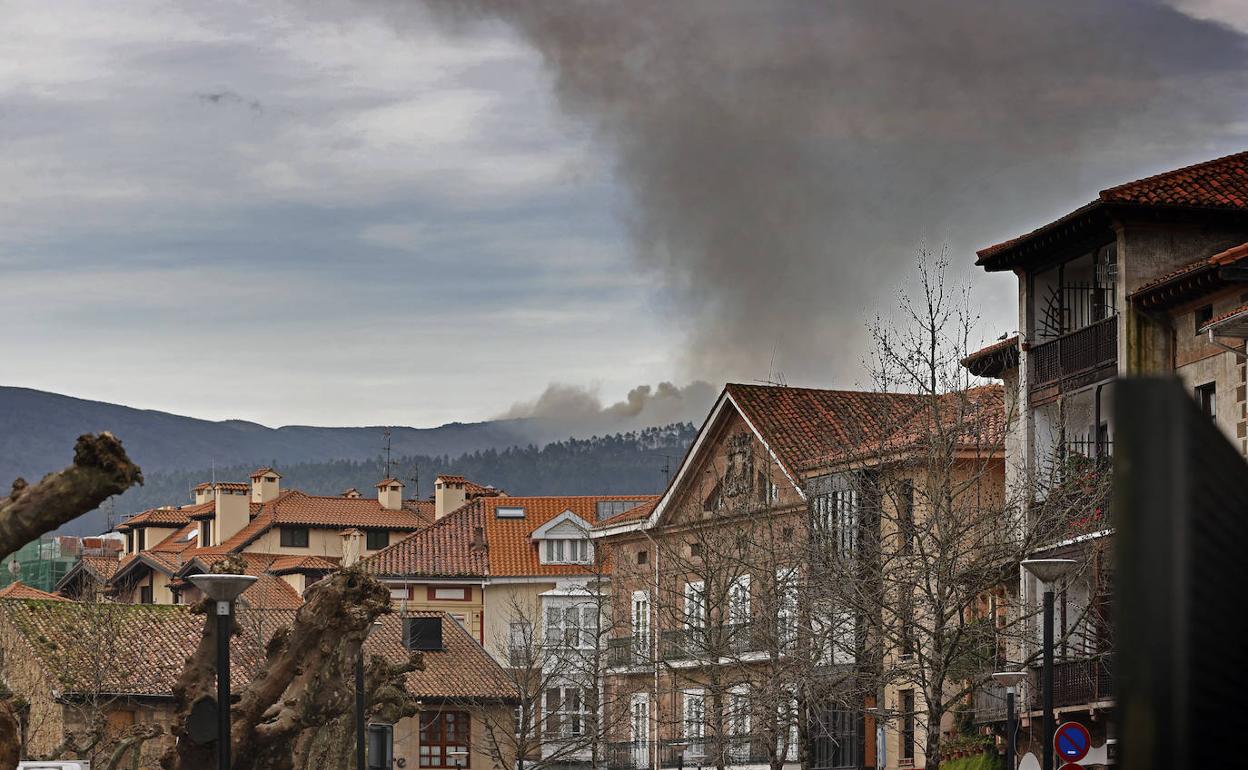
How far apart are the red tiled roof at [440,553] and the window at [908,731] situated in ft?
113

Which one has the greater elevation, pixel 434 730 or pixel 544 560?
pixel 544 560

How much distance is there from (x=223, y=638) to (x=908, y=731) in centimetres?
3273

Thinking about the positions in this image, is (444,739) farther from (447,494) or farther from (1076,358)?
(447,494)

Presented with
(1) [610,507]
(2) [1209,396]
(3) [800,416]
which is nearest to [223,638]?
Answer: (2) [1209,396]

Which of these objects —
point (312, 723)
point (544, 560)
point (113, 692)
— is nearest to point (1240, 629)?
point (312, 723)

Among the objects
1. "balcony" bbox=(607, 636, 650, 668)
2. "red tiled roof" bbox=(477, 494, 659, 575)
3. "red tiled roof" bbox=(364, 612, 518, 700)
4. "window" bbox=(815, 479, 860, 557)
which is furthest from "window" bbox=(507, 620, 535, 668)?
"window" bbox=(815, 479, 860, 557)

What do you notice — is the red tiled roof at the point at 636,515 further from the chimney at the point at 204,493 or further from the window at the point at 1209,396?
the chimney at the point at 204,493

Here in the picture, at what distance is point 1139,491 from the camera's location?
2.47 m

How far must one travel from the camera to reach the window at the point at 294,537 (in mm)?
113375

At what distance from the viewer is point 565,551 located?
89.0 meters

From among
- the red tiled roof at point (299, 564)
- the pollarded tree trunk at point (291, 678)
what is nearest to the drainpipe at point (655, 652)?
the pollarded tree trunk at point (291, 678)

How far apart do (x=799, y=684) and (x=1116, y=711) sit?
39.6 metres

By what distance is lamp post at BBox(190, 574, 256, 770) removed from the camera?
73.3 ft

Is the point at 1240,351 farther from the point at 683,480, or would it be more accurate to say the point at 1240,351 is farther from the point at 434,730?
the point at 434,730
